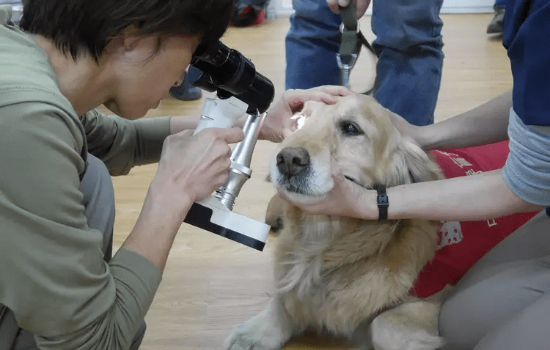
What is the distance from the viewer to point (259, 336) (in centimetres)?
141

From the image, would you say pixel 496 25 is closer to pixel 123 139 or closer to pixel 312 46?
pixel 312 46

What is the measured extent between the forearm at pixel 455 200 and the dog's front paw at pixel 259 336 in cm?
42

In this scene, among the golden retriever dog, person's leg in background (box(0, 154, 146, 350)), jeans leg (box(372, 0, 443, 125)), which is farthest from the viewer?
jeans leg (box(372, 0, 443, 125))

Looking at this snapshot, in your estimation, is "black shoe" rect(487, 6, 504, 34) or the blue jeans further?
"black shoe" rect(487, 6, 504, 34)

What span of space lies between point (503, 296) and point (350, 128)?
476 millimetres

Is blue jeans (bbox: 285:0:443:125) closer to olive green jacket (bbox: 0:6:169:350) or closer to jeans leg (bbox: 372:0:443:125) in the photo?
jeans leg (bbox: 372:0:443:125)

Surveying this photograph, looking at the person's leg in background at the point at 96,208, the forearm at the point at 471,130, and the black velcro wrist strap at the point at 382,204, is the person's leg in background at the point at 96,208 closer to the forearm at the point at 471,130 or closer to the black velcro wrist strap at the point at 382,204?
the black velcro wrist strap at the point at 382,204

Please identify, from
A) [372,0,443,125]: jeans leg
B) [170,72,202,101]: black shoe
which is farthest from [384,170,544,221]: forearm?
[170,72,202,101]: black shoe

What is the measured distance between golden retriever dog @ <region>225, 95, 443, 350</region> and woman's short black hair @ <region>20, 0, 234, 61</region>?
0.44 meters

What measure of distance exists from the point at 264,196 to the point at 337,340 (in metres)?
0.74

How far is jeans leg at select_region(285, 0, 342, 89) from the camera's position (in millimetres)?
1944

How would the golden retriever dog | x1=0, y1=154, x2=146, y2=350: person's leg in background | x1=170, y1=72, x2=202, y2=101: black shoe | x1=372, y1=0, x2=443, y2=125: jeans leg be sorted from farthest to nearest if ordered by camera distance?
x1=170, y1=72, x2=202, y2=101: black shoe
x1=372, y1=0, x2=443, y2=125: jeans leg
the golden retriever dog
x1=0, y1=154, x2=146, y2=350: person's leg in background

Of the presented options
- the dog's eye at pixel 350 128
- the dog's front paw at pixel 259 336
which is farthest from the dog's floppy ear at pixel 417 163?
the dog's front paw at pixel 259 336

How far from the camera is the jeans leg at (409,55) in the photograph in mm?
1756
